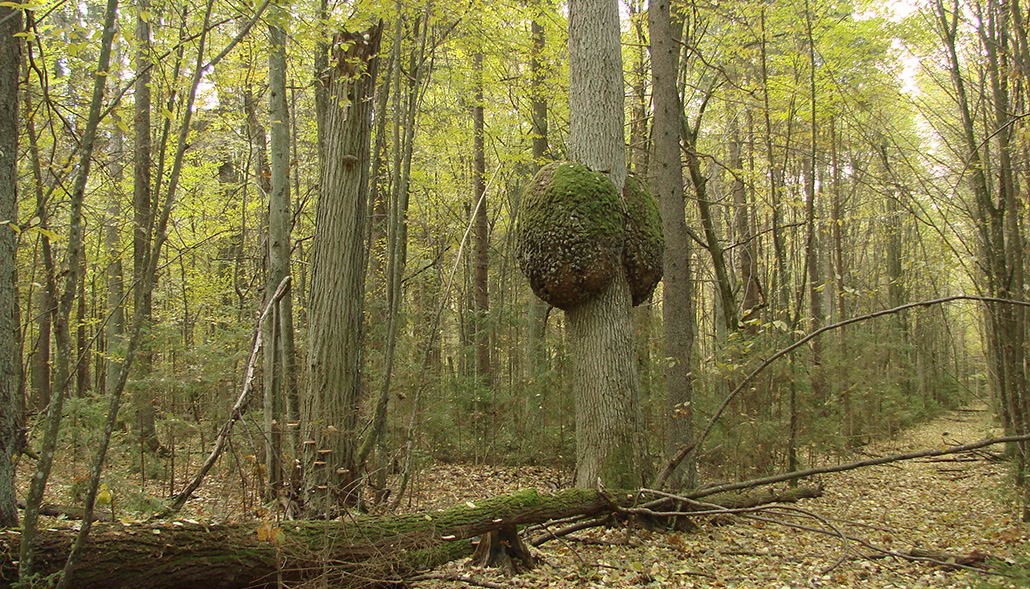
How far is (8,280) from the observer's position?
10.1 ft

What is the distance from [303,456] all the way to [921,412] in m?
20.1

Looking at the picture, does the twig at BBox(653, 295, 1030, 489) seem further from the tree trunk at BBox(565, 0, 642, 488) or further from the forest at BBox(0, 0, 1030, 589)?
the tree trunk at BBox(565, 0, 642, 488)

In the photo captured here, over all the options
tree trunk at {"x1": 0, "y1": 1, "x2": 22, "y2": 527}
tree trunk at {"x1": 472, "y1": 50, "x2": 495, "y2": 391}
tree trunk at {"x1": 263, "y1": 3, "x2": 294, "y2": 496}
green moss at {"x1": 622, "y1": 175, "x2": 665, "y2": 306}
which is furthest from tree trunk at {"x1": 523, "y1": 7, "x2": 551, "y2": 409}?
tree trunk at {"x1": 0, "y1": 1, "x2": 22, "y2": 527}

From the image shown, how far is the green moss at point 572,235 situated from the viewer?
5.18 meters

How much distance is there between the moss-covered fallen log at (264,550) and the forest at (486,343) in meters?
0.02

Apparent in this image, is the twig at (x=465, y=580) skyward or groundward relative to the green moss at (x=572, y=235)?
groundward

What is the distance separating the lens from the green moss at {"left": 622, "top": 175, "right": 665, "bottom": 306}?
560 centimetres

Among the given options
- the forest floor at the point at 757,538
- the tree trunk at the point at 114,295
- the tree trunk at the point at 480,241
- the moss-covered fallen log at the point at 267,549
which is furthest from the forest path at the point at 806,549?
the tree trunk at the point at 114,295

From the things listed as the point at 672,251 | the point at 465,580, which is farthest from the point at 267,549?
the point at 672,251

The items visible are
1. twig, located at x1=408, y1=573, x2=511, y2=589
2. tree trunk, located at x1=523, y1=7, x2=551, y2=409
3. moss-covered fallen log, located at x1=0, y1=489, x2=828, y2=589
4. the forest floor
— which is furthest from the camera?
tree trunk, located at x1=523, y1=7, x2=551, y2=409

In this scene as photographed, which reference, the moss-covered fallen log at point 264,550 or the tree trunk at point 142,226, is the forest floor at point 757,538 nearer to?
the moss-covered fallen log at point 264,550

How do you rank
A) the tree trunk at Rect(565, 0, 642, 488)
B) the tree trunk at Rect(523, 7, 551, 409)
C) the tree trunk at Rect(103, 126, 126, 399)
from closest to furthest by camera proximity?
the tree trunk at Rect(565, 0, 642, 488)
the tree trunk at Rect(103, 126, 126, 399)
the tree trunk at Rect(523, 7, 551, 409)

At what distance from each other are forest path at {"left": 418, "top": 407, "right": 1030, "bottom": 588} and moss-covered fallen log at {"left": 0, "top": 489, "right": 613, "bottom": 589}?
43 centimetres

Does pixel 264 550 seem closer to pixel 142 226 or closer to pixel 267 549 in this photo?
pixel 267 549
